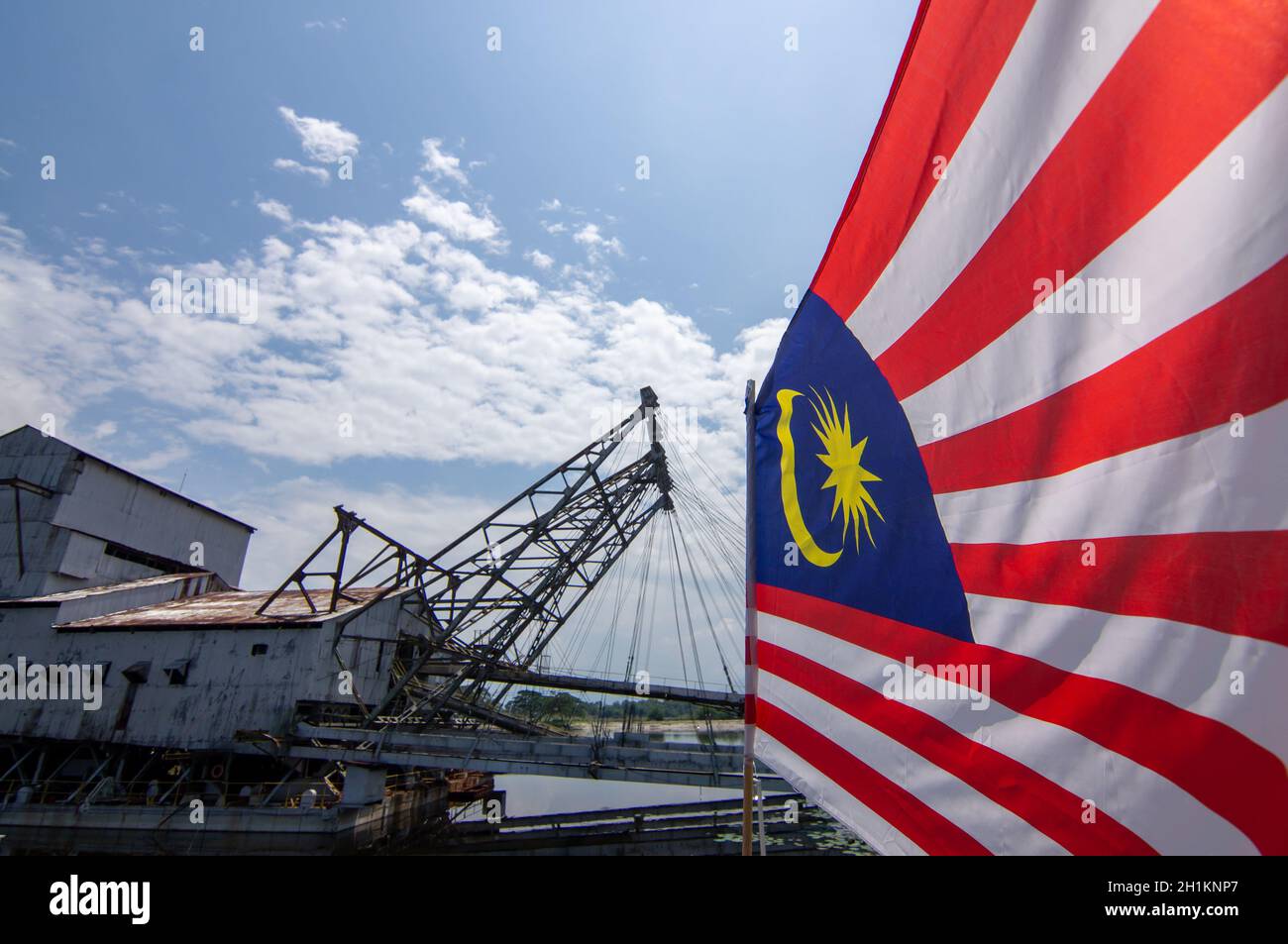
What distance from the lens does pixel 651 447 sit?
30.7 metres

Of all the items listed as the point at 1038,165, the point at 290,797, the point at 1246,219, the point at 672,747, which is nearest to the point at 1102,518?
the point at 1246,219

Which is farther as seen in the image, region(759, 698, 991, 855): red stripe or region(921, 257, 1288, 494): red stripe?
region(759, 698, 991, 855): red stripe

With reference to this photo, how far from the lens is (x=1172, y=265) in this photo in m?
2.44

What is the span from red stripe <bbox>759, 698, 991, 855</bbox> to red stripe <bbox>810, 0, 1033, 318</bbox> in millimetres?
3062

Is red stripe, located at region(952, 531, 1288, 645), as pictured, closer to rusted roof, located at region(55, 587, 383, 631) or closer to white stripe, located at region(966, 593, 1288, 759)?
white stripe, located at region(966, 593, 1288, 759)

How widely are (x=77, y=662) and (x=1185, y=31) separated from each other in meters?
36.6

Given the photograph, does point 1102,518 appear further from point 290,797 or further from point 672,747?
point 290,797

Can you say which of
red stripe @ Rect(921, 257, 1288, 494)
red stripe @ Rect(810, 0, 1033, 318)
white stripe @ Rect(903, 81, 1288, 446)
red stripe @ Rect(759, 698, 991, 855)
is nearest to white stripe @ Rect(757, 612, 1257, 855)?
red stripe @ Rect(759, 698, 991, 855)

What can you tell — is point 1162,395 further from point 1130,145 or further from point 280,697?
point 280,697

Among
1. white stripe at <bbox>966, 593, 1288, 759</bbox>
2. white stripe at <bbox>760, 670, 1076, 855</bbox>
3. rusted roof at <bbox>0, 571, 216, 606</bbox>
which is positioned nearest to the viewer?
white stripe at <bbox>966, 593, 1288, 759</bbox>

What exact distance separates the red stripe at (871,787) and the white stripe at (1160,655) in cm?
107

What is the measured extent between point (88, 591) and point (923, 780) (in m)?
38.1

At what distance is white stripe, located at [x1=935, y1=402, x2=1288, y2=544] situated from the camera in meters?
2.12

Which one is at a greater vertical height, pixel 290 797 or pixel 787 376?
pixel 787 376
